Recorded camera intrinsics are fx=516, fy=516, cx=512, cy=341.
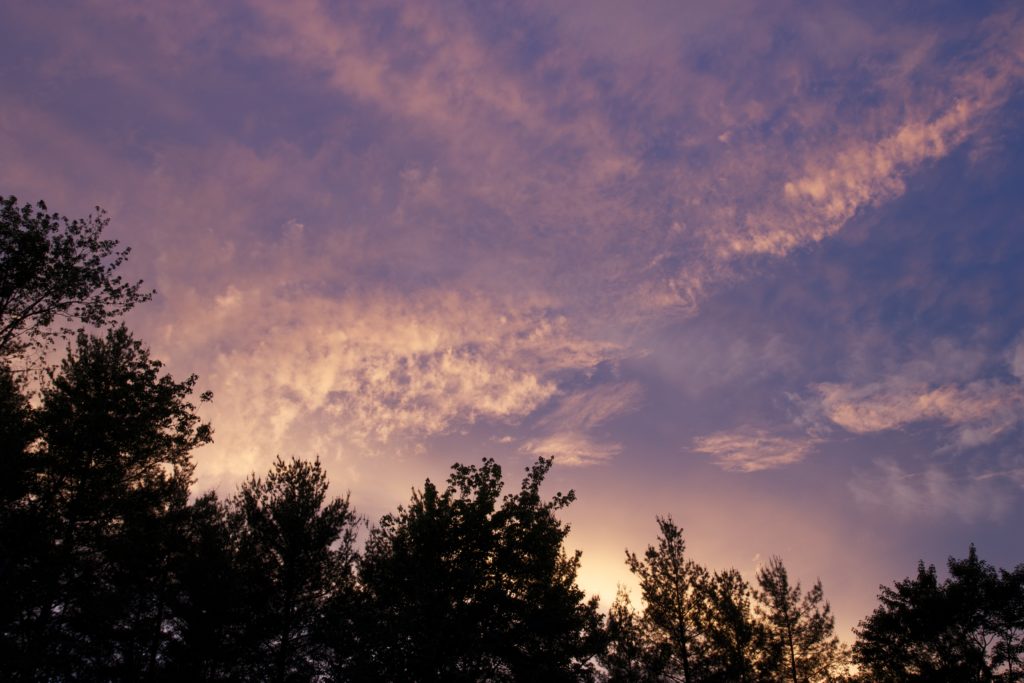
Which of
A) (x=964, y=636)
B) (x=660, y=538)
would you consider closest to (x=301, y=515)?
(x=660, y=538)

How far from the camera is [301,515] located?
20.1m

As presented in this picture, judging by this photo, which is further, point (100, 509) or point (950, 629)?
point (950, 629)

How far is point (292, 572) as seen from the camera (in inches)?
753

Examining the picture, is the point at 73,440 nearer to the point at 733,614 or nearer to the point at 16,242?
the point at 16,242

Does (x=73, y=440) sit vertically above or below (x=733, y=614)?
above

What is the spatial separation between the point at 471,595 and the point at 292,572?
Answer: 22.0ft

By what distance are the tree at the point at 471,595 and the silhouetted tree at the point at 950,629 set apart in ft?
A: 65.2

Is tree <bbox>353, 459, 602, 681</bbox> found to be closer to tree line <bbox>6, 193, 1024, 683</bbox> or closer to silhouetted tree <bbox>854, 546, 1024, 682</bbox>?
tree line <bbox>6, 193, 1024, 683</bbox>

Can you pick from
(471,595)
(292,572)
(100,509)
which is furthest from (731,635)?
(100,509)

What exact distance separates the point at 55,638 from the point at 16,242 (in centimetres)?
1210

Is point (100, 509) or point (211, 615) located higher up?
point (100, 509)

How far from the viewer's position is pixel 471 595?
61.8 feet

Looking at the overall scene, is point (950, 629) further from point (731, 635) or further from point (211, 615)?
point (211, 615)

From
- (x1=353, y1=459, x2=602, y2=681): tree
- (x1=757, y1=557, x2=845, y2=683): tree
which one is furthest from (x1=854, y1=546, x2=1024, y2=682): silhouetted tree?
(x1=353, y1=459, x2=602, y2=681): tree
